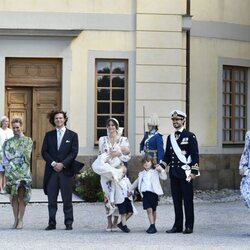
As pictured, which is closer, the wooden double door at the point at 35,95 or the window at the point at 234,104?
the wooden double door at the point at 35,95

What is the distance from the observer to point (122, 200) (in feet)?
46.9

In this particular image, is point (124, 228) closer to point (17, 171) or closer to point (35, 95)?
point (17, 171)

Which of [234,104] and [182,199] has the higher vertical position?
[234,104]

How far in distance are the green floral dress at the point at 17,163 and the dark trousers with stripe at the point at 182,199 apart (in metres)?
2.29

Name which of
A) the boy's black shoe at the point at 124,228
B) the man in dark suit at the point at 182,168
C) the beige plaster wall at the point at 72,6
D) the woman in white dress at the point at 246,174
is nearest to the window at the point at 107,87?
the beige plaster wall at the point at 72,6

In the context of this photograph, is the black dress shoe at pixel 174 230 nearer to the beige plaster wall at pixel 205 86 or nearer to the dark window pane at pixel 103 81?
the dark window pane at pixel 103 81

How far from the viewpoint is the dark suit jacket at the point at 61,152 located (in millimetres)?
14656

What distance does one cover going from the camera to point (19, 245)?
1247 centimetres

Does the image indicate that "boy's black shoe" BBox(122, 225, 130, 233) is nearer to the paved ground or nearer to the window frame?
the paved ground

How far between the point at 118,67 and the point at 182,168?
7.04m

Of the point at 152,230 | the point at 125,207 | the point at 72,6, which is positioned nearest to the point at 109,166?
the point at 125,207

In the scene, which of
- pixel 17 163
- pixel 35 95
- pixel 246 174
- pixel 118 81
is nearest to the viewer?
pixel 246 174

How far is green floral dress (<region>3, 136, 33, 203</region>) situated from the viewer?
1468 centimetres

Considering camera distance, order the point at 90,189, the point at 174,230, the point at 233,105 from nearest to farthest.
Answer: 1. the point at 174,230
2. the point at 90,189
3. the point at 233,105
